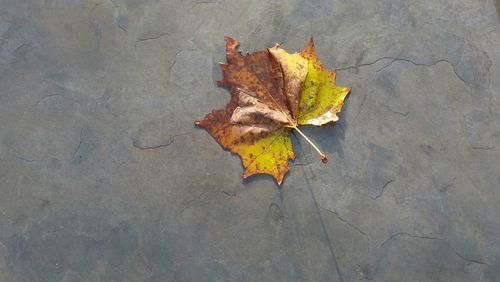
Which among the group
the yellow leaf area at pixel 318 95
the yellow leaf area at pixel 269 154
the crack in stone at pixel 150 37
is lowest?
the yellow leaf area at pixel 269 154

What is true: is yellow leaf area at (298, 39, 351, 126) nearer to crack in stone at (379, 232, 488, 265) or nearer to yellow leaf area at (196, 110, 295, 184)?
yellow leaf area at (196, 110, 295, 184)

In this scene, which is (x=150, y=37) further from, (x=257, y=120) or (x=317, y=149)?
(x=317, y=149)

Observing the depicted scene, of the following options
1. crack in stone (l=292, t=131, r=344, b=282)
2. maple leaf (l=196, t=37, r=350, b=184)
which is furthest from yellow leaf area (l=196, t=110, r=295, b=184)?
crack in stone (l=292, t=131, r=344, b=282)

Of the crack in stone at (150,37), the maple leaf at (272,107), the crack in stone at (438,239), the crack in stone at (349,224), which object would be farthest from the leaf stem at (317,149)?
the crack in stone at (150,37)

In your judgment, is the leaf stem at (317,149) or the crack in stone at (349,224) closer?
the leaf stem at (317,149)

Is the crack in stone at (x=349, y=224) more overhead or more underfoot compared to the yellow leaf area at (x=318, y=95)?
more underfoot

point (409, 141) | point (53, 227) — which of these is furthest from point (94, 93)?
point (409, 141)

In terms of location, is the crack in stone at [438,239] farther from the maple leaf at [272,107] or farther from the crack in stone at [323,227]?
the maple leaf at [272,107]
